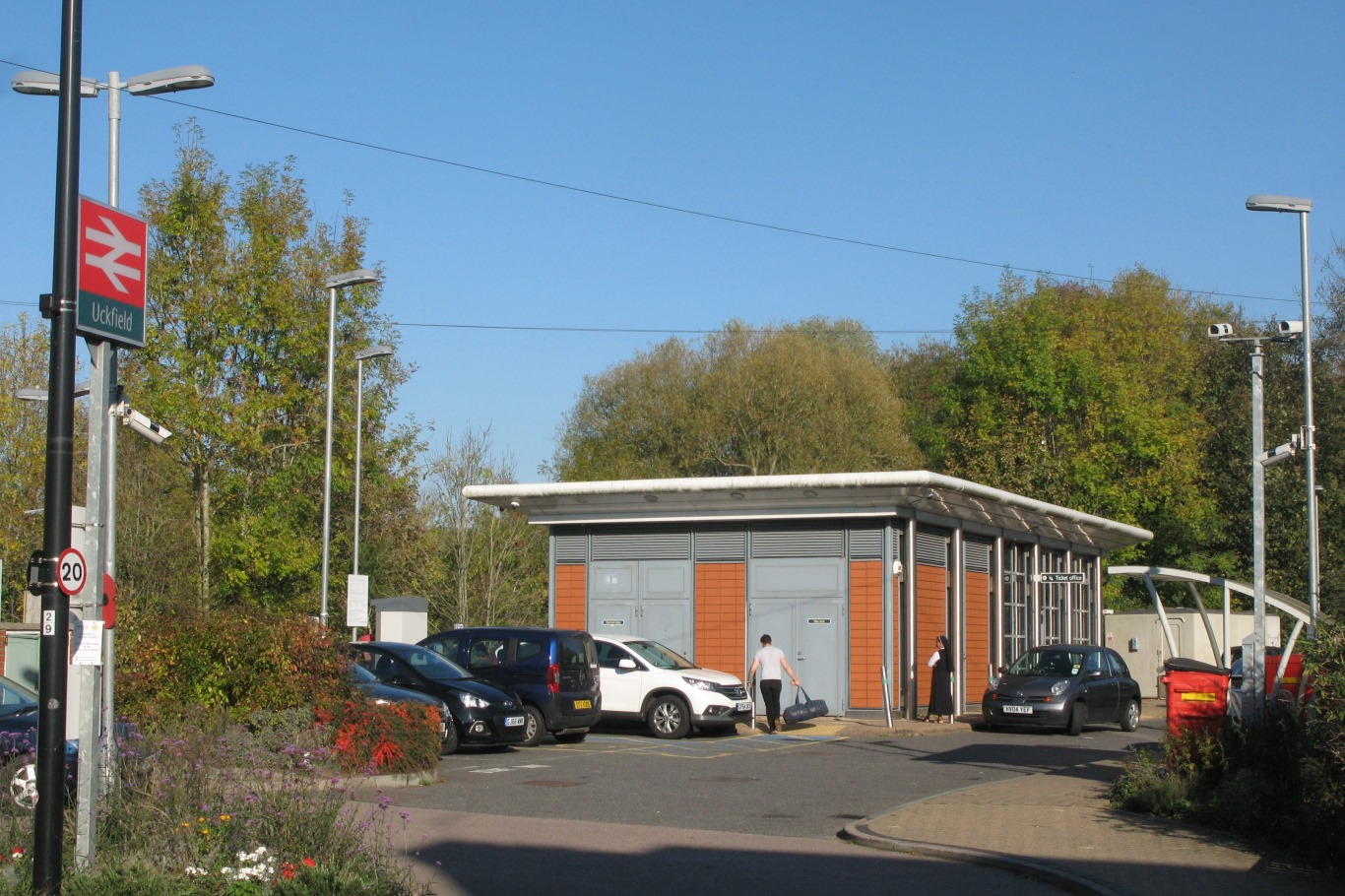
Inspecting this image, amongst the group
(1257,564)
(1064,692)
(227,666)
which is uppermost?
(1257,564)

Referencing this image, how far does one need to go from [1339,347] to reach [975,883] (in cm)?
3486

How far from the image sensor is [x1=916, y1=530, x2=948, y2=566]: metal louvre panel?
29.4 meters

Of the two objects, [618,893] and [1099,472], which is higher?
[1099,472]

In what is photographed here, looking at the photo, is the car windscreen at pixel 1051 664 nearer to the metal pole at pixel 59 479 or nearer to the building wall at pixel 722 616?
the building wall at pixel 722 616

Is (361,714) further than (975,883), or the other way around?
(361,714)

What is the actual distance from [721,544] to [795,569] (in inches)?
64.6

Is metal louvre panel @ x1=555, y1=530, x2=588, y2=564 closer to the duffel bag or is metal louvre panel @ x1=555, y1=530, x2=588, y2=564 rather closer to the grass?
the duffel bag

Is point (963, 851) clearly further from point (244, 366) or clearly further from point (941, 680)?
point (244, 366)

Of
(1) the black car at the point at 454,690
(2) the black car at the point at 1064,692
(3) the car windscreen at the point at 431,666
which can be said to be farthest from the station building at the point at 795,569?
(1) the black car at the point at 454,690

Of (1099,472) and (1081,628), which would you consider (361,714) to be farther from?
(1099,472)

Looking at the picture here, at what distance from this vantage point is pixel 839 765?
760 inches

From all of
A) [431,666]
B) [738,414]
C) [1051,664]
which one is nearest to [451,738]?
[431,666]

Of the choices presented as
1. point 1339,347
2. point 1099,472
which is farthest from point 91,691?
point 1099,472

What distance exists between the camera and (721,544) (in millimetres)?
29469
